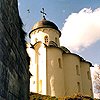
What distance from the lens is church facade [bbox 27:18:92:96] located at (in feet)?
83.6

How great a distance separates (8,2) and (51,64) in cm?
2223

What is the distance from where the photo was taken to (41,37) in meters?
29.7

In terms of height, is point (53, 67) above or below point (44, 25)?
below

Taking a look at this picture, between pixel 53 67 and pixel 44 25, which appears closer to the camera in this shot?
pixel 53 67

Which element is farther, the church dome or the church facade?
the church dome

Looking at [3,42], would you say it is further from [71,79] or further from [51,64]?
[71,79]

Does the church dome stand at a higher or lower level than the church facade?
higher

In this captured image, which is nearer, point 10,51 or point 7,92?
point 7,92

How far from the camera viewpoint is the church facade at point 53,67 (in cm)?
2548

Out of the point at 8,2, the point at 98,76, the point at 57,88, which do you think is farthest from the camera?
the point at 98,76

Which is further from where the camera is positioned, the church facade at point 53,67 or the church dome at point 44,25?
the church dome at point 44,25

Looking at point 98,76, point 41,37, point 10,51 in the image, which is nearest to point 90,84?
point 98,76

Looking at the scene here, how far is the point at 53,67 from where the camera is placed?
2608 cm

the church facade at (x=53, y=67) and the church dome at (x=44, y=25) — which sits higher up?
the church dome at (x=44, y=25)
